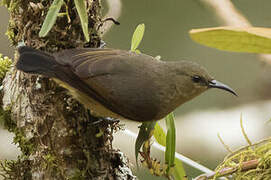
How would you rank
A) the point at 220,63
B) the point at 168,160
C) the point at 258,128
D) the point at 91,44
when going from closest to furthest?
the point at 168,160
the point at 91,44
the point at 258,128
the point at 220,63

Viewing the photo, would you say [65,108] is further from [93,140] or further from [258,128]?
[258,128]

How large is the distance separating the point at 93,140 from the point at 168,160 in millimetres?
399

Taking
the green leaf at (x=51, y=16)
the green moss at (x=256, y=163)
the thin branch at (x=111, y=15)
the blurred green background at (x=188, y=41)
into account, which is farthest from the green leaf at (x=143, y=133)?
the blurred green background at (x=188, y=41)

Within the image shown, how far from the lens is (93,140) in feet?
7.29

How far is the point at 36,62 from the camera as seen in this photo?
2.05 m

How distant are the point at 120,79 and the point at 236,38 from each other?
916 mm

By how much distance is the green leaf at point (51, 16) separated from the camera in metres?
1.96

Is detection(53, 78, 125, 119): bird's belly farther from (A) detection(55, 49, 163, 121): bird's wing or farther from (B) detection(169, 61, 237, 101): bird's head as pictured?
(B) detection(169, 61, 237, 101): bird's head

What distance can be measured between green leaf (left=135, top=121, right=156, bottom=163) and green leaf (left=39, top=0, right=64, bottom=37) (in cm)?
70

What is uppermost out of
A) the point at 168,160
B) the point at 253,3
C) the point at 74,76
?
the point at 253,3

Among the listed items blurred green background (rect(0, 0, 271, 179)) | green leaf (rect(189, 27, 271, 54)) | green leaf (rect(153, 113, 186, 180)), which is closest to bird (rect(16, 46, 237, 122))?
green leaf (rect(153, 113, 186, 180))

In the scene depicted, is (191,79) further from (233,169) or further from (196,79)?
(233,169)

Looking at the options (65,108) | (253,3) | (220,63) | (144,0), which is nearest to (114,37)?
(144,0)

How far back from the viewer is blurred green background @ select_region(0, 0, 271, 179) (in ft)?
12.0
